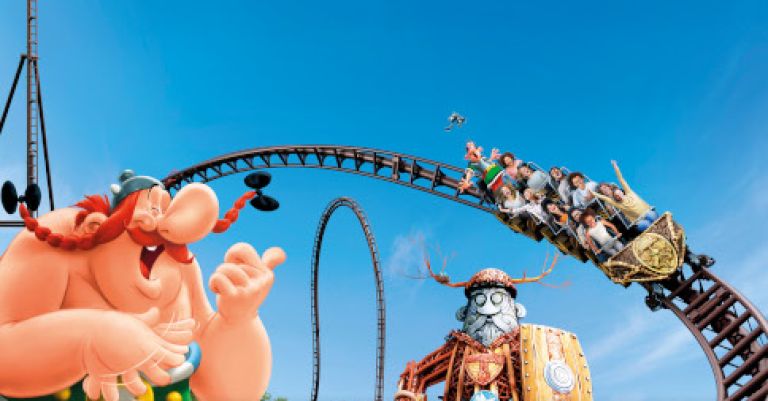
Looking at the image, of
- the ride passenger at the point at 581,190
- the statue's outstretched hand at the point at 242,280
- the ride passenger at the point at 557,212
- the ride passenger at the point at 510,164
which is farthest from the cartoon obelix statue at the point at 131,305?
the ride passenger at the point at 510,164

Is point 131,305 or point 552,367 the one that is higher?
point 552,367

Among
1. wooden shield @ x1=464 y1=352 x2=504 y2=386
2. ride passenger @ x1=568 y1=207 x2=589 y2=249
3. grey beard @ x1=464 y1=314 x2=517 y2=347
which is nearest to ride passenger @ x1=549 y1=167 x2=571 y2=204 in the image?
ride passenger @ x1=568 y1=207 x2=589 y2=249

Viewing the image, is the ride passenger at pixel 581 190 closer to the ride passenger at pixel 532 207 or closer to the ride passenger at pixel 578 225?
the ride passenger at pixel 578 225

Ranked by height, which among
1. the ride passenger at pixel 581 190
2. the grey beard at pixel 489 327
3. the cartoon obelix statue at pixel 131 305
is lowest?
the cartoon obelix statue at pixel 131 305

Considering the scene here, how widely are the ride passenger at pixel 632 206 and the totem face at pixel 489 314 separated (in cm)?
240

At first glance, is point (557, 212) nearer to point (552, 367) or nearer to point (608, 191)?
point (608, 191)

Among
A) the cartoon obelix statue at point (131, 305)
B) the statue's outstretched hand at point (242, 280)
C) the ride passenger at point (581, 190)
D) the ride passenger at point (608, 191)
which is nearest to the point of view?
the cartoon obelix statue at point (131, 305)

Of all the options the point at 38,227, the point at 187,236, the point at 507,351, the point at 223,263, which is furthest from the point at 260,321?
the point at 507,351

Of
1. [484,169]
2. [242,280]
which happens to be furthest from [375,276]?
[242,280]

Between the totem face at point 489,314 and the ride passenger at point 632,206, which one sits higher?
the ride passenger at point 632,206

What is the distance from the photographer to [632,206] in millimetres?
13352

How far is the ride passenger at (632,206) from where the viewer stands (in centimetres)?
1320

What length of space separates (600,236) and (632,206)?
777 mm

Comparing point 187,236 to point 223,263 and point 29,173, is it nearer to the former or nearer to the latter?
point 223,263
